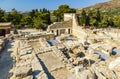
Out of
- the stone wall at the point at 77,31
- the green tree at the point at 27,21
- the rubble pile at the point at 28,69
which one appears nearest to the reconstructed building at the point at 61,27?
the stone wall at the point at 77,31

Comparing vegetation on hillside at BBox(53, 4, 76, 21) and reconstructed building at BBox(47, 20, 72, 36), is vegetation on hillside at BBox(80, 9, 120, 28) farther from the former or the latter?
reconstructed building at BBox(47, 20, 72, 36)

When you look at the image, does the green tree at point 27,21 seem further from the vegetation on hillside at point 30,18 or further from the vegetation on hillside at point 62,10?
the vegetation on hillside at point 62,10

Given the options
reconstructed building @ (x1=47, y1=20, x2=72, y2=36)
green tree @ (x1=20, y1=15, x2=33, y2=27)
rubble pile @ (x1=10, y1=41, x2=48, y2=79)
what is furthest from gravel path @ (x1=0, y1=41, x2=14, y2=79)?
green tree @ (x1=20, y1=15, x2=33, y2=27)

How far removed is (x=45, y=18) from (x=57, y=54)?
26.5 m

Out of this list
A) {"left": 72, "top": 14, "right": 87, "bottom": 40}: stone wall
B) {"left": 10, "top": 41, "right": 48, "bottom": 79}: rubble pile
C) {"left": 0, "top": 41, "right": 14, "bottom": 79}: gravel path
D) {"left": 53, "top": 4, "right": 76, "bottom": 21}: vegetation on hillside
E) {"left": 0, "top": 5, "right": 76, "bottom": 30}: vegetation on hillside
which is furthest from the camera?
{"left": 53, "top": 4, "right": 76, "bottom": 21}: vegetation on hillside

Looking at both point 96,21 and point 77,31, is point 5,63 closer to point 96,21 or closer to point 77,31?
point 77,31

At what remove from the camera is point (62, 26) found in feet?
104

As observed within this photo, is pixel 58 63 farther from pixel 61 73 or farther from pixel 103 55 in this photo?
pixel 103 55

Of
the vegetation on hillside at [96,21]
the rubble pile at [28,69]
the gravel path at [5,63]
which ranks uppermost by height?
the vegetation on hillside at [96,21]

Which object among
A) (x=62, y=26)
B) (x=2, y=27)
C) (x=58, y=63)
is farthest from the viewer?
(x=62, y=26)

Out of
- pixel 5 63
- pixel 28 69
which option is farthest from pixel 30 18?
pixel 28 69

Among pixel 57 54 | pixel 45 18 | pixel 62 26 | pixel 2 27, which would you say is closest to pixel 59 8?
pixel 45 18

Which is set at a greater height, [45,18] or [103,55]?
[45,18]

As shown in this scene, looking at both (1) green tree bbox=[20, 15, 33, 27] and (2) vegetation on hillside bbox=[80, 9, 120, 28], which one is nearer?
(2) vegetation on hillside bbox=[80, 9, 120, 28]
